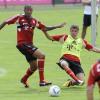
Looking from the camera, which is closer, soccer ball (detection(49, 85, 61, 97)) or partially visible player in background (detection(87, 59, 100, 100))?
partially visible player in background (detection(87, 59, 100, 100))

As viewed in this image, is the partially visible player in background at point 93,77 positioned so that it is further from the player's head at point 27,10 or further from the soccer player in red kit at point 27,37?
the player's head at point 27,10

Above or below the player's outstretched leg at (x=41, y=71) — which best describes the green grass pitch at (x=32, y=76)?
below

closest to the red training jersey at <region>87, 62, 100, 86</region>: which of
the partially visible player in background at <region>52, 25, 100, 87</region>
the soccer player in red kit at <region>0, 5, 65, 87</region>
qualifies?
the soccer player in red kit at <region>0, 5, 65, 87</region>

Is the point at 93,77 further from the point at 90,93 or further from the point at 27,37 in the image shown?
the point at 27,37

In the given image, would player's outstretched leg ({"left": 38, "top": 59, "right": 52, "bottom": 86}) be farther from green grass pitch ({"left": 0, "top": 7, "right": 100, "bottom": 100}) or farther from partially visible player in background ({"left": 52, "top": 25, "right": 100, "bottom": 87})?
partially visible player in background ({"left": 52, "top": 25, "right": 100, "bottom": 87})

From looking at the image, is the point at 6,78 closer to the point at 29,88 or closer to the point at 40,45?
the point at 29,88

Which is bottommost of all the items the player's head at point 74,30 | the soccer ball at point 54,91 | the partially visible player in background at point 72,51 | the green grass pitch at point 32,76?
the green grass pitch at point 32,76

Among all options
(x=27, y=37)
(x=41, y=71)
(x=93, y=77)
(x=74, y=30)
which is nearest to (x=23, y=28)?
(x=27, y=37)

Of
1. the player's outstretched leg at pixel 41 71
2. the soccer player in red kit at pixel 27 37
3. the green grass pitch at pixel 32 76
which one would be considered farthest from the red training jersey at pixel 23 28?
the green grass pitch at pixel 32 76

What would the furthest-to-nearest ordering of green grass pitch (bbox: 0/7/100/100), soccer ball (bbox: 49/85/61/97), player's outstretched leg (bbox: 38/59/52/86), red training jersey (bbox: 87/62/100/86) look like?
player's outstretched leg (bbox: 38/59/52/86)
green grass pitch (bbox: 0/7/100/100)
soccer ball (bbox: 49/85/61/97)
red training jersey (bbox: 87/62/100/86)

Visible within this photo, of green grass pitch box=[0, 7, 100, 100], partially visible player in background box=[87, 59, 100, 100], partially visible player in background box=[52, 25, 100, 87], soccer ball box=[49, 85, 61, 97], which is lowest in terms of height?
green grass pitch box=[0, 7, 100, 100]

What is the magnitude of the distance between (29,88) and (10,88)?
0.44 m

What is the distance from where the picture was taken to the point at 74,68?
1452 cm

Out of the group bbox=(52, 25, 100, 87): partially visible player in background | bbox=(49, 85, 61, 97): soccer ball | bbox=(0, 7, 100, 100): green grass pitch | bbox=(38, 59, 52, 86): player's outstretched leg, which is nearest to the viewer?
bbox=(49, 85, 61, 97): soccer ball
